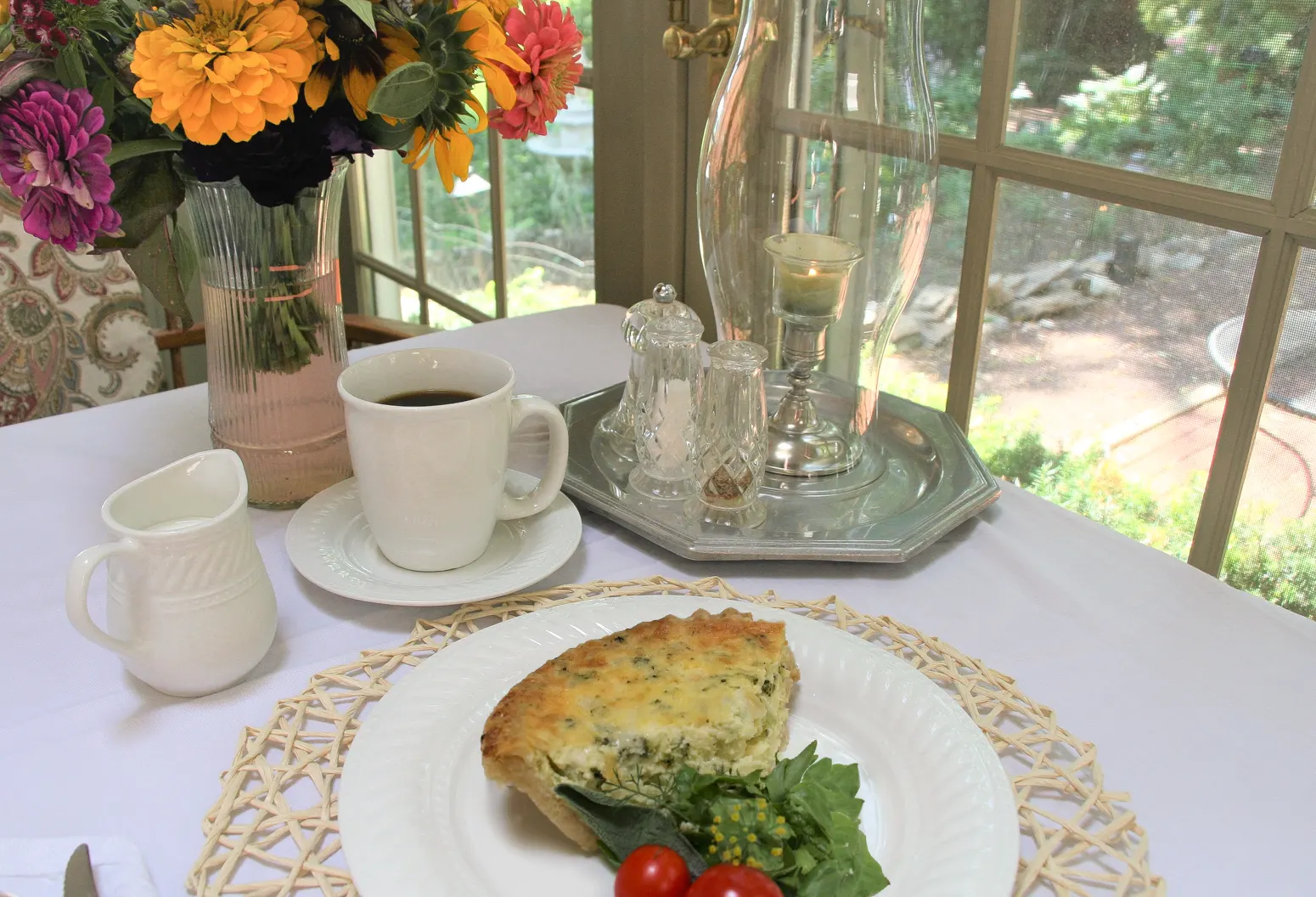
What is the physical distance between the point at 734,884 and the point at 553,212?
1.59 meters

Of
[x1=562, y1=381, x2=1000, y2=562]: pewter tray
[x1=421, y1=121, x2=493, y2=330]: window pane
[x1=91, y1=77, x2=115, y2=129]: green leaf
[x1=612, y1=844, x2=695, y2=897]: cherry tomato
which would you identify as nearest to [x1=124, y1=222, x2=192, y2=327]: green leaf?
[x1=91, y1=77, x2=115, y2=129]: green leaf

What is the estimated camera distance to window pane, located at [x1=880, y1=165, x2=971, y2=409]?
124 cm

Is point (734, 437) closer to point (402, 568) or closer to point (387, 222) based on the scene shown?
point (402, 568)

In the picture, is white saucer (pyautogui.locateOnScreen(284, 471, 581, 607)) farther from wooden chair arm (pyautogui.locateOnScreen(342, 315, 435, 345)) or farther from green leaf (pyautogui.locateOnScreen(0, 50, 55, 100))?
wooden chair arm (pyautogui.locateOnScreen(342, 315, 435, 345))

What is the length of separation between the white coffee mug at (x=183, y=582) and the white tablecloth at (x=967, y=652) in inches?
1.2

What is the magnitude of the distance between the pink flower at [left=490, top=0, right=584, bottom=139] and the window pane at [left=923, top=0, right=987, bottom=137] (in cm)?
51

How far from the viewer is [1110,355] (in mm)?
1164

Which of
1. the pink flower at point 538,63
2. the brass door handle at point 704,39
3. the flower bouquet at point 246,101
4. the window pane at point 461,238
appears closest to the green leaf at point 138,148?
the flower bouquet at point 246,101

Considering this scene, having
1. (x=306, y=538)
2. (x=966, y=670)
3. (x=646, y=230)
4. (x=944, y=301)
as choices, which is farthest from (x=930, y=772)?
(x=646, y=230)

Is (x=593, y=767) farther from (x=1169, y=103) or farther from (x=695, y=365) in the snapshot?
(x=1169, y=103)

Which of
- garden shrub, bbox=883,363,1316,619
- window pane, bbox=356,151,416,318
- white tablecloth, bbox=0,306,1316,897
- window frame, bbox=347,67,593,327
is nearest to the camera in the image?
white tablecloth, bbox=0,306,1316,897

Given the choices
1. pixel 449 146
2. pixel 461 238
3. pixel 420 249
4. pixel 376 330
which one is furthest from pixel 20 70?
pixel 420 249

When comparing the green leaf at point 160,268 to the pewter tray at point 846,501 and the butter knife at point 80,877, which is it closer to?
the pewter tray at point 846,501

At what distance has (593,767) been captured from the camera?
56cm
